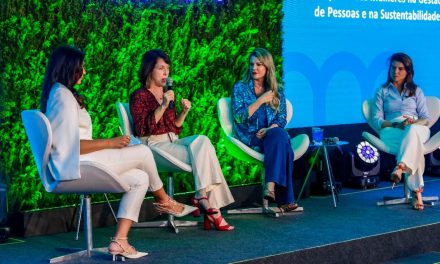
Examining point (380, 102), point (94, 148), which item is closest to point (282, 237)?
point (94, 148)

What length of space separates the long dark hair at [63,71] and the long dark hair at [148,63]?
103cm

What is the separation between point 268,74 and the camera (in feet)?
22.0

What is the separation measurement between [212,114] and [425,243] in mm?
1957

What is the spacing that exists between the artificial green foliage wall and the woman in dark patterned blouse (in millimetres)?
427

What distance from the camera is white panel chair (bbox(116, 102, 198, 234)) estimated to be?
5793 mm

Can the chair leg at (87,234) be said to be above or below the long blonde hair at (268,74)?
below

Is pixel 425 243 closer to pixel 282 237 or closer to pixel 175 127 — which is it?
pixel 282 237

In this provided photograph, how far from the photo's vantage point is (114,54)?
Answer: 6.34 metres

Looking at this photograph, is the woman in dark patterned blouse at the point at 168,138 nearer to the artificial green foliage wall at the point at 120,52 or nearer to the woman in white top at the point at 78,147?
the artificial green foliage wall at the point at 120,52

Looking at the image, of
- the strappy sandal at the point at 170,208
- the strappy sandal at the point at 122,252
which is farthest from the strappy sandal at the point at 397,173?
the strappy sandal at the point at 122,252

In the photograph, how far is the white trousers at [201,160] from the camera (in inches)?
230

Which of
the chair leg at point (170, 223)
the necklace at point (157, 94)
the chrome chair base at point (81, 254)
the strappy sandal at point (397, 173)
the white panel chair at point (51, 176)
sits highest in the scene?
the necklace at point (157, 94)

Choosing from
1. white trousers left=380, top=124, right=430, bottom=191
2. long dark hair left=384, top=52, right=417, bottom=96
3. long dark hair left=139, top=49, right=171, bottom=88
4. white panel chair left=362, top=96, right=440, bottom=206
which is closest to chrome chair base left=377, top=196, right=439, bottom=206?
white panel chair left=362, top=96, right=440, bottom=206

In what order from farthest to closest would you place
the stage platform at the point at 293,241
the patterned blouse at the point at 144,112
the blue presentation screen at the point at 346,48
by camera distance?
the blue presentation screen at the point at 346,48 → the patterned blouse at the point at 144,112 → the stage platform at the point at 293,241
